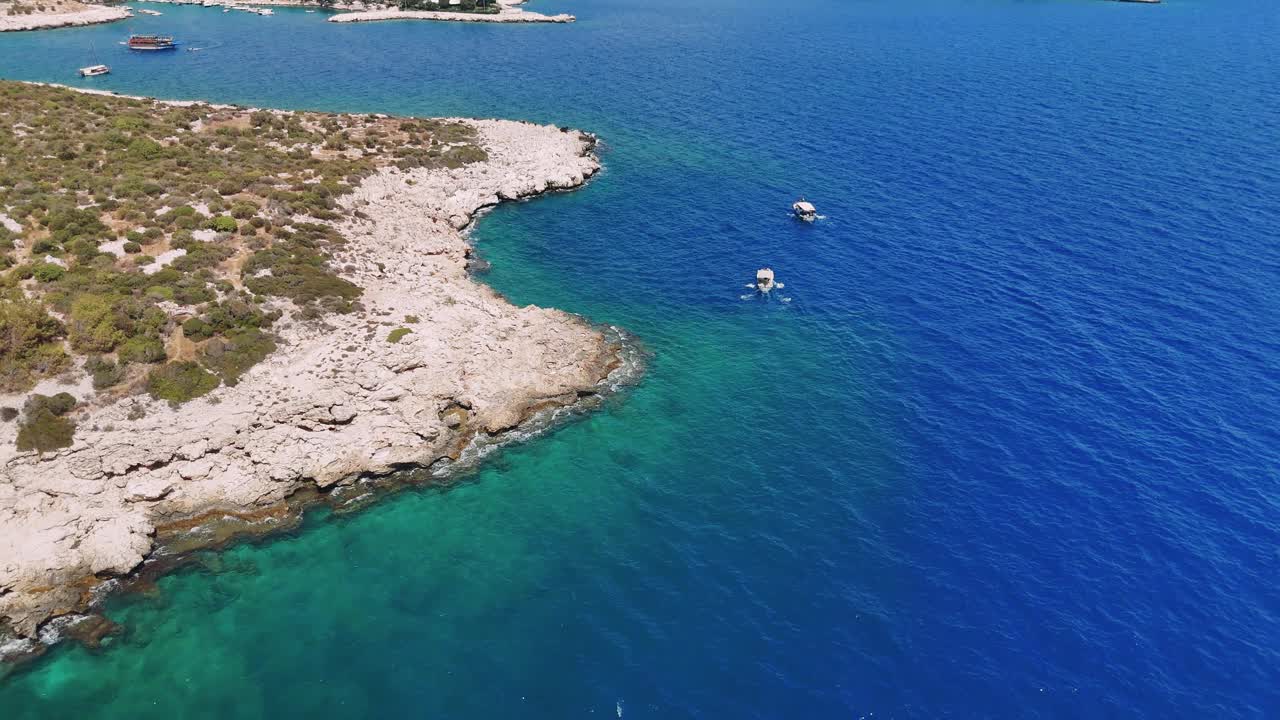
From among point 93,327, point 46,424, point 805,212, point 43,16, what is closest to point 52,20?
point 43,16

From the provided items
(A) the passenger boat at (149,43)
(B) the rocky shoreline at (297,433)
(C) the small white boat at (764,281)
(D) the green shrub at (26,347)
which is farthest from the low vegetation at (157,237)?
(A) the passenger boat at (149,43)

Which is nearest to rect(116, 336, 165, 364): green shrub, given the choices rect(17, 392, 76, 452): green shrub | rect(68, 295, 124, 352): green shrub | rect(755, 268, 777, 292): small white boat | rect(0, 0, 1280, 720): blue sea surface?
rect(68, 295, 124, 352): green shrub

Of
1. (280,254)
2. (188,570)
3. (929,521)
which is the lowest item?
(188,570)

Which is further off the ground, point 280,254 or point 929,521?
point 280,254

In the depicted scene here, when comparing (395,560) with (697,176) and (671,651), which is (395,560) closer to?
(671,651)

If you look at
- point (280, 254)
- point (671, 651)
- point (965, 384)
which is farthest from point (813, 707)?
point (280, 254)

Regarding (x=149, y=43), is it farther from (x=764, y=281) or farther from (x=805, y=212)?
(x=764, y=281)

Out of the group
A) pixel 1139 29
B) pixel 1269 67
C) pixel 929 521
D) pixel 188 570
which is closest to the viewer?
pixel 188 570

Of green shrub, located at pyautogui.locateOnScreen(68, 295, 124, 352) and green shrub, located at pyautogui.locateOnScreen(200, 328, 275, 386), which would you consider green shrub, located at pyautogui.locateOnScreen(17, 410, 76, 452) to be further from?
green shrub, located at pyautogui.locateOnScreen(200, 328, 275, 386)
